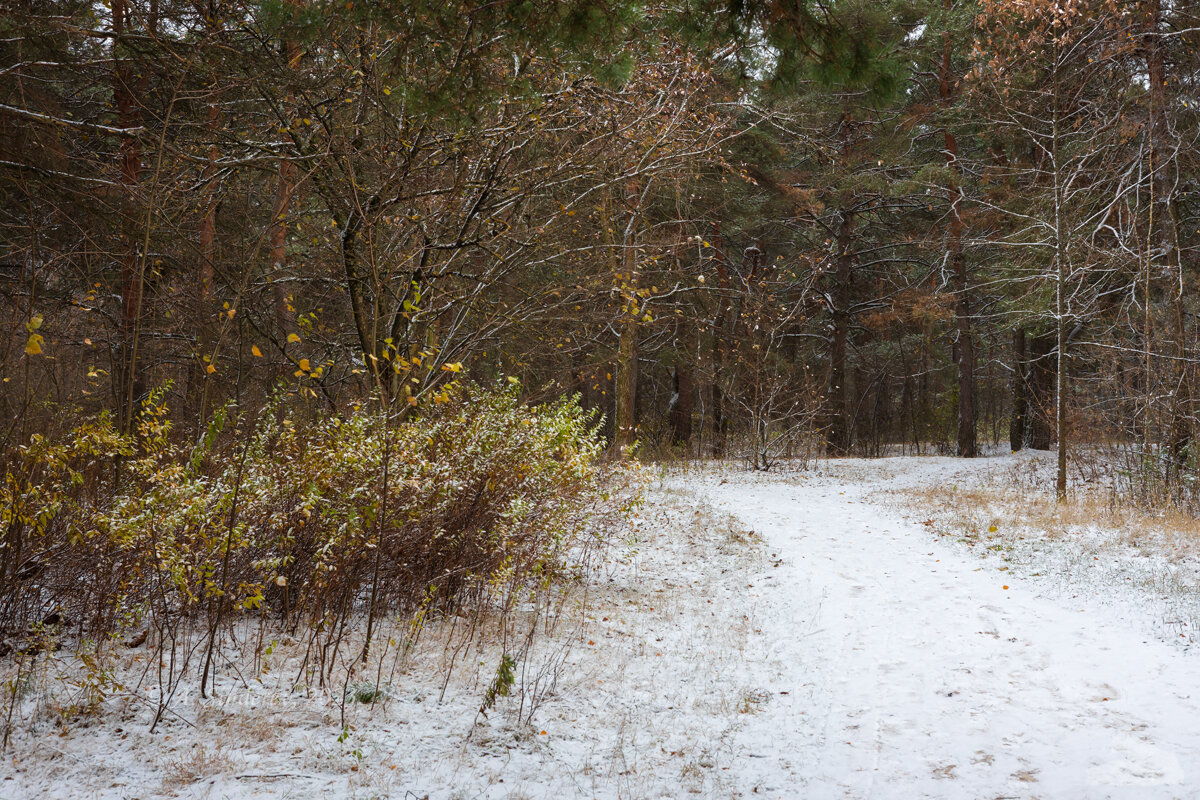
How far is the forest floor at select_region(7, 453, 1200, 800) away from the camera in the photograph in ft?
11.1

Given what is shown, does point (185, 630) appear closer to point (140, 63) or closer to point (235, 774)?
point (235, 774)

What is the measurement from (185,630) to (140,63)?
445 centimetres

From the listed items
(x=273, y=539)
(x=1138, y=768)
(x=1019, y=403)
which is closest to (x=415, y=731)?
(x=273, y=539)

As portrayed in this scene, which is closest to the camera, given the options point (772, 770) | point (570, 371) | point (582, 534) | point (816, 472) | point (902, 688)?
point (772, 770)

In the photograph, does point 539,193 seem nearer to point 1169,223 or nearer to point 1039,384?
point 1169,223

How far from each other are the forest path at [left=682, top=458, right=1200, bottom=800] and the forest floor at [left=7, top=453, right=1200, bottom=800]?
2 centimetres

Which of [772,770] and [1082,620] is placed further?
[1082,620]

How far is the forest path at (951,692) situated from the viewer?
12.0 ft

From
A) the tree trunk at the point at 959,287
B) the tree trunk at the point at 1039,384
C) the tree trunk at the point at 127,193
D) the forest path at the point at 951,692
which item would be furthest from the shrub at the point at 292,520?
the tree trunk at the point at 1039,384

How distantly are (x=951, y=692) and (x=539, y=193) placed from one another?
18.2 feet

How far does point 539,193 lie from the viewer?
7691 millimetres

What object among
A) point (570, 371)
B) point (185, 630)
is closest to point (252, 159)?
point (185, 630)

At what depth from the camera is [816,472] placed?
52.0 feet

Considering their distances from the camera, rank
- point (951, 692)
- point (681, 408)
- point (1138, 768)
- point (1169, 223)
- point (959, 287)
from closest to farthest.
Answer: point (1138, 768) → point (951, 692) → point (1169, 223) → point (959, 287) → point (681, 408)
